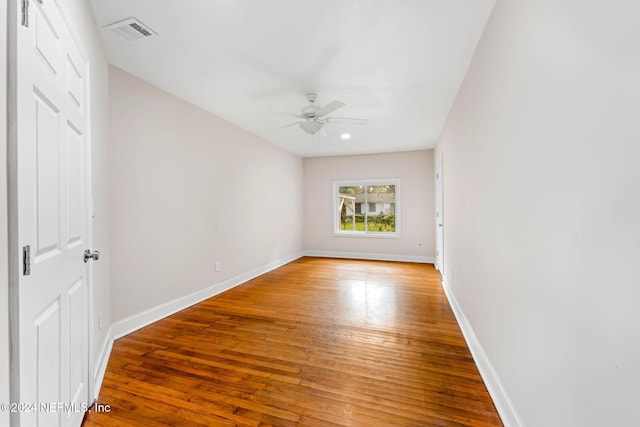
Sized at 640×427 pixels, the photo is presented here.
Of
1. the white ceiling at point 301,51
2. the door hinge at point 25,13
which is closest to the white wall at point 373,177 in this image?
the white ceiling at point 301,51

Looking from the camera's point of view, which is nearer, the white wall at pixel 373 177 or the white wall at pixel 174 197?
the white wall at pixel 174 197

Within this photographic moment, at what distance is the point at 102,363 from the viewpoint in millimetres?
2084

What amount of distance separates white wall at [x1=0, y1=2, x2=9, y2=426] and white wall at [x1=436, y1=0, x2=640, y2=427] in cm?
174

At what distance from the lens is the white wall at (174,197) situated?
268 centimetres

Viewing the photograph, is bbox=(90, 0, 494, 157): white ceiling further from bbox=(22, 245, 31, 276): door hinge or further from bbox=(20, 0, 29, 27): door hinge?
bbox=(22, 245, 31, 276): door hinge

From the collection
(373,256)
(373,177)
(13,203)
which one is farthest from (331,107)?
(373,256)

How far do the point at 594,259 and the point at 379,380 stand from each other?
1.53 meters

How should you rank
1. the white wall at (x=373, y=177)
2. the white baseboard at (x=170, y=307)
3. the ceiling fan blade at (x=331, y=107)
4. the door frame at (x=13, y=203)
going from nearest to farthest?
the door frame at (x=13, y=203), the white baseboard at (x=170, y=307), the ceiling fan blade at (x=331, y=107), the white wall at (x=373, y=177)

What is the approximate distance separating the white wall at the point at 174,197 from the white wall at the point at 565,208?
10.2 feet

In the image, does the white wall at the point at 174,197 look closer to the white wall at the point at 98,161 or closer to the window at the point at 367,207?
the white wall at the point at 98,161

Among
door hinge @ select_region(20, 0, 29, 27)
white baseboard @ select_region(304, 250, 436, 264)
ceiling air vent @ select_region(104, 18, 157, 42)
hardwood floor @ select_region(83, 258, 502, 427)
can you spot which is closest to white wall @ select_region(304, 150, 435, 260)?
white baseboard @ select_region(304, 250, 436, 264)

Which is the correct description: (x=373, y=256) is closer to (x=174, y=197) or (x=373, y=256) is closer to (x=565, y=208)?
(x=174, y=197)

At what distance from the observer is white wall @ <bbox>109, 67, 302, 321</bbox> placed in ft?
8.80

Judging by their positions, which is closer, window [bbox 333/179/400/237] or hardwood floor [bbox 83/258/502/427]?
hardwood floor [bbox 83/258/502/427]
